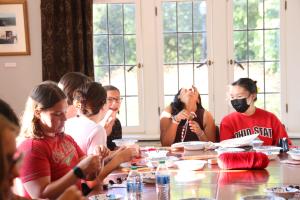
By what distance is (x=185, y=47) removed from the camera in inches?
195

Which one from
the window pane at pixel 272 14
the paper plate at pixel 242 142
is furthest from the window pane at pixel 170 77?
the paper plate at pixel 242 142

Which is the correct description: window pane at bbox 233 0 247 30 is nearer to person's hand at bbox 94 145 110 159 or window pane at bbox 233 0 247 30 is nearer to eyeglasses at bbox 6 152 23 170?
person's hand at bbox 94 145 110 159

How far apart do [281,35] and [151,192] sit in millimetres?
3003

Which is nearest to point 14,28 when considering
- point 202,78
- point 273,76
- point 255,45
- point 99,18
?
point 99,18

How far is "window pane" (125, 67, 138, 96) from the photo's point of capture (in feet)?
16.5

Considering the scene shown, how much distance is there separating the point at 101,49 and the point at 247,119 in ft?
6.28

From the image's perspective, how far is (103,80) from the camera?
16.6 ft

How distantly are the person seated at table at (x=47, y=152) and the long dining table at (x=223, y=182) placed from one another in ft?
0.78

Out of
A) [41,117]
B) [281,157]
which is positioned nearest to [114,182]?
[41,117]

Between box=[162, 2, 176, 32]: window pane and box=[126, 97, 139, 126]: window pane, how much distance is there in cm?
78

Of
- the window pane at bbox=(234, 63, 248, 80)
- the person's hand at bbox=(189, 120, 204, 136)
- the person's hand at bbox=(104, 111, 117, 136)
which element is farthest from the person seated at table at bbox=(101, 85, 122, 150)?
the window pane at bbox=(234, 63, 248, 80)

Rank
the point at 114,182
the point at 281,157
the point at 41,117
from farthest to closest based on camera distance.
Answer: the point at 281,157 < the point at 114,182 < the point at 41,117

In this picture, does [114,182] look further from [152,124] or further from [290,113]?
[290,113]

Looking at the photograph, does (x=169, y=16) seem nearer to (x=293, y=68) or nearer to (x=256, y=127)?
(x=293, y=68)
